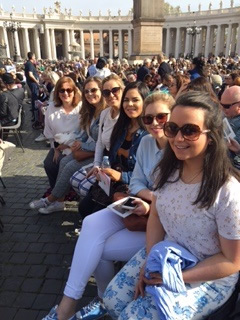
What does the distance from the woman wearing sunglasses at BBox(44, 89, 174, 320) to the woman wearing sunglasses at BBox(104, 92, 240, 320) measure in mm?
516

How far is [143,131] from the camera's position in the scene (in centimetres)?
302

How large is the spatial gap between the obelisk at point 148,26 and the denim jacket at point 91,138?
11782 millimetres

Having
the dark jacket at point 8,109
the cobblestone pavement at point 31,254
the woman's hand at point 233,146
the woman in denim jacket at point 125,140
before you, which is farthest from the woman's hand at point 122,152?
the dark jacket at point 8,109

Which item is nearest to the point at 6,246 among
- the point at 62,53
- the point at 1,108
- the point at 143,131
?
the point at 143,131

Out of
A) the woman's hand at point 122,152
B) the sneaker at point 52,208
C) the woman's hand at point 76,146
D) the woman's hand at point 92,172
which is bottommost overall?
the sneaker at point 52,208

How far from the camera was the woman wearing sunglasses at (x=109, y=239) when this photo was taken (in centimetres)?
217

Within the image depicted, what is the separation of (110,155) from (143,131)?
55 cm

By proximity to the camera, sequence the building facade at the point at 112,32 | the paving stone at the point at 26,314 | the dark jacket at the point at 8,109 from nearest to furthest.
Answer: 1. the paving stone at the point at 26,314
2. the dark jacket at the point at 8,109
3. the building facade at the point at 112,32

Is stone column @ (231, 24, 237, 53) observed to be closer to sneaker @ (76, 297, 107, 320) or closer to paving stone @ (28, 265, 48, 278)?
paving stone @ (28, 265, 48, 278)

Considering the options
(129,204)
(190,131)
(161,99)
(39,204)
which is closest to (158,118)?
(161,99)

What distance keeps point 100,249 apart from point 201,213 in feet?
3.10

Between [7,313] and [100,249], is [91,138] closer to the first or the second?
[100,249]

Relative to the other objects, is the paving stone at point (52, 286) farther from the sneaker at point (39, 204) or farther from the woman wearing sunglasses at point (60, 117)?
the woman wearing sunglasses at point (60, 117)

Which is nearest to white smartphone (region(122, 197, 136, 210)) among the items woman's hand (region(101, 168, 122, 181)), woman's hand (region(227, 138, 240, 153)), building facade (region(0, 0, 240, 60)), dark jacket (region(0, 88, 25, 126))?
woman's hand (region(101, 168, 122, 181))
